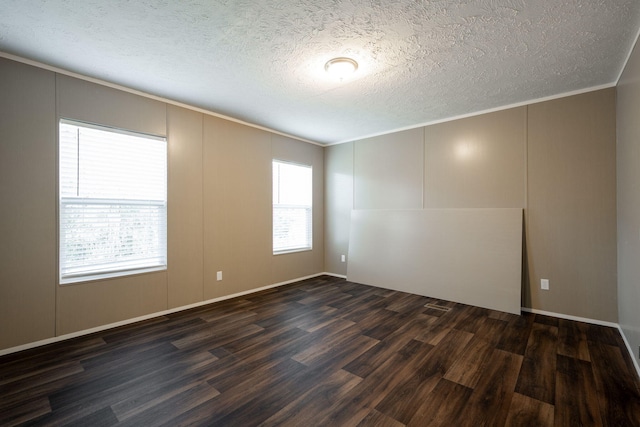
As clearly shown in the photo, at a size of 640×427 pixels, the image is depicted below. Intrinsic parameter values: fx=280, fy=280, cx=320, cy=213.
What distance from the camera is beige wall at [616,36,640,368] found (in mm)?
2146

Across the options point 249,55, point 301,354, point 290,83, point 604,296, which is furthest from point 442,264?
point 249,55

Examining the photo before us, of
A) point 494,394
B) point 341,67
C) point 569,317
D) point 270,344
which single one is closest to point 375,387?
point 494,394

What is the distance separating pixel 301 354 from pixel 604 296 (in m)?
3.25

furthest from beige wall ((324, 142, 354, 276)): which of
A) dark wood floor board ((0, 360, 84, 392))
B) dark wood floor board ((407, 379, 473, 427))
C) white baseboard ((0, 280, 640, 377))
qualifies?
dark wood floor board ((0, 360, 84, 392))

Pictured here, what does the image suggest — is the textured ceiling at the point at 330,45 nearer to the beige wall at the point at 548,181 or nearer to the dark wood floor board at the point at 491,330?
the beige wall at the point at 548,181

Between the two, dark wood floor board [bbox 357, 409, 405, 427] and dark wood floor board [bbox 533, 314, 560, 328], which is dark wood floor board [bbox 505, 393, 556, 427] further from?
dark wood floor board [bbox 533, 314, 560, 328]

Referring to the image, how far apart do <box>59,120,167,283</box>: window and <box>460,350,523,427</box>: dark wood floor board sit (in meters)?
3.33

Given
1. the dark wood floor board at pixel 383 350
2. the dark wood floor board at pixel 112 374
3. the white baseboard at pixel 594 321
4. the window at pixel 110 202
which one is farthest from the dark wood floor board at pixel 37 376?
the white baseboard at pixel 594 321

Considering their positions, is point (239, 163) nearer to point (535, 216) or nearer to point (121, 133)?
point (121, 133)

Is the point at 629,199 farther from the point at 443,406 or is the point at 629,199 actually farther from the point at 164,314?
the point at 164,314

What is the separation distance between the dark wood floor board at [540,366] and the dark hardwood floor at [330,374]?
0.5 inches

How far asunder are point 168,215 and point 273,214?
1659 mm

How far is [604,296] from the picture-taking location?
117 inches

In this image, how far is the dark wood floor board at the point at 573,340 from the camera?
7.88 ft
